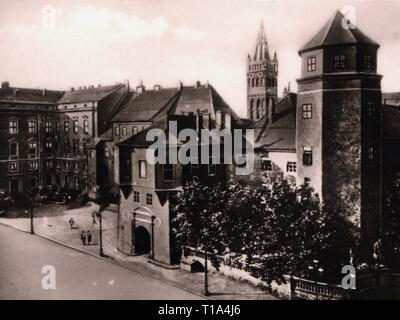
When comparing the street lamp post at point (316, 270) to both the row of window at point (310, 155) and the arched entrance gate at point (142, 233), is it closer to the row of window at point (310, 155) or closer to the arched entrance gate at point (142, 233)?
the row of window at point (310, 155)

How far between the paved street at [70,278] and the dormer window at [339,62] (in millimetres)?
14663

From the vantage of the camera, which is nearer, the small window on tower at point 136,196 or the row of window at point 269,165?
the row of window at point 269,165

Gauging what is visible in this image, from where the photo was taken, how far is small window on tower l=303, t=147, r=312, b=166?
25.9 m

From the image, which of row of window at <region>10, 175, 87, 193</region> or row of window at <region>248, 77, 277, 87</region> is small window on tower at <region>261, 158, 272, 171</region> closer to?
row of window at <region>248, 77, 277, 87</region>

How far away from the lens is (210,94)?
119 feet

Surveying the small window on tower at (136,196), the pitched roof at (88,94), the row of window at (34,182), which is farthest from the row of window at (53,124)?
the small window on tower at (136,196)

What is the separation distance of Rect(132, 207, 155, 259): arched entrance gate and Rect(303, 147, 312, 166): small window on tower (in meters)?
10.6

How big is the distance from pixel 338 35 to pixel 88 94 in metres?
24.8

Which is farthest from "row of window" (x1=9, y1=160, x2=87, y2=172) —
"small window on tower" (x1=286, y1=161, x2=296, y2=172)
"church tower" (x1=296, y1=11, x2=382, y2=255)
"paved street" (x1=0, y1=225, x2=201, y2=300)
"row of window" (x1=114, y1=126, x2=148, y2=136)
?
"church tower" (x1=296, y1=11, x2=382, y2=255)

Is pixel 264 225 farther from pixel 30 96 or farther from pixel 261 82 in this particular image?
pixel 30 96

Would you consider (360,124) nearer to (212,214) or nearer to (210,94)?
(212,214)

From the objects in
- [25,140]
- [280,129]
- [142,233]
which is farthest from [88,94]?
[280,129]

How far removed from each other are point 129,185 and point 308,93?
1336 centimetres

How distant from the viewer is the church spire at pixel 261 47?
71.8 feet
